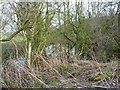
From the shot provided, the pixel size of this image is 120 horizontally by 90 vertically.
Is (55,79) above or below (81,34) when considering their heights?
below

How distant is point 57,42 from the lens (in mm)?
3156

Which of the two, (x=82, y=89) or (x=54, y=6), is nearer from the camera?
(x=82, y=89)

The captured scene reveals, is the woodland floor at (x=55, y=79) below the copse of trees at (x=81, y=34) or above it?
below

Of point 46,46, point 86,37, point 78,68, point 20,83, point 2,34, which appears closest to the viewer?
point 20,83

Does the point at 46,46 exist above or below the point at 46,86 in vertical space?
above

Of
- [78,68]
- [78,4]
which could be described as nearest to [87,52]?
[78,4]

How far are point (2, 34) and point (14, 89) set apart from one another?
70 cm

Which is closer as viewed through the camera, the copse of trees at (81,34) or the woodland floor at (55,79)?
the woodland floor at (55,79)

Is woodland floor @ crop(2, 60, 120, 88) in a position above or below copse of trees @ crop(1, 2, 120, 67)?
below

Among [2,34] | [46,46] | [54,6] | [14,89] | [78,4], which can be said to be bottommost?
[14,89]

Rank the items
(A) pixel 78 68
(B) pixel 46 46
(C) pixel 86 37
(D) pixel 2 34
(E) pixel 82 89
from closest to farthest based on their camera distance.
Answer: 1. (E) pixel 82 89
2. (D) pixel 2 34
3. (A) pixel 78 68
4. (B) pixel 46 46
5. (C) pixel 86 37

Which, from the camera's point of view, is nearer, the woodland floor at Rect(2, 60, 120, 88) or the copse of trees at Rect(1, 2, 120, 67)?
the woodland floor at Rect(2, 60, 120, 88)

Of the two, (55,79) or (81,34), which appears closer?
(55,79)

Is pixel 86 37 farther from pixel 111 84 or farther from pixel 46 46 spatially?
pixel 111 84
